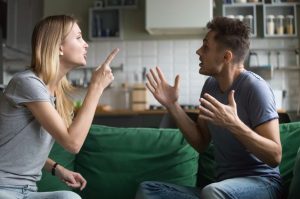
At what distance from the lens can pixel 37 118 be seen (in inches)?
58.4

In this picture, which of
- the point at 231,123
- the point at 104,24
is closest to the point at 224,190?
the point at 231,123

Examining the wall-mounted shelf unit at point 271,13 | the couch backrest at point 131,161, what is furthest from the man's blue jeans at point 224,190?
the wall-mounted shelf unit at point 271,13

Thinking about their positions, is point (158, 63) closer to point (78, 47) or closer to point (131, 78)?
point (131, 78)

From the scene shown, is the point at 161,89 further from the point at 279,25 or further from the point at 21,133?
the point at 279,25

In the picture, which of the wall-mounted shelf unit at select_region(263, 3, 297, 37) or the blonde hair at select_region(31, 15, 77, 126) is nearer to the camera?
the blonde hair at select_region(31, 15, 77, 126)

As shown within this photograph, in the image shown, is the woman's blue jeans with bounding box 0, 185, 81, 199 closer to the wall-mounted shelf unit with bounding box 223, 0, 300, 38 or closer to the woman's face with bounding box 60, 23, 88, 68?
the woman's face with bounding box 60, 23, 88, 68

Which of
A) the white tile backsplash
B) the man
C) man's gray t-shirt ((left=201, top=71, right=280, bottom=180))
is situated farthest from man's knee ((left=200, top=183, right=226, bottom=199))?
the white tile backsplash

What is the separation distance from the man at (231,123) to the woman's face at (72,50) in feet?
1.57

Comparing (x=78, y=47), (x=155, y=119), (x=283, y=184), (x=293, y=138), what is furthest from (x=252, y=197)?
(x=155, y=119)

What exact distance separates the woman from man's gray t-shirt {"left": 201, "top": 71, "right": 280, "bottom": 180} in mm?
588

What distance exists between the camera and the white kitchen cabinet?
449 cm

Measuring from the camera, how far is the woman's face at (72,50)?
168cm

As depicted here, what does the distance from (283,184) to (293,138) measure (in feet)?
0.80

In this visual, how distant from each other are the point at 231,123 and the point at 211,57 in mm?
482
